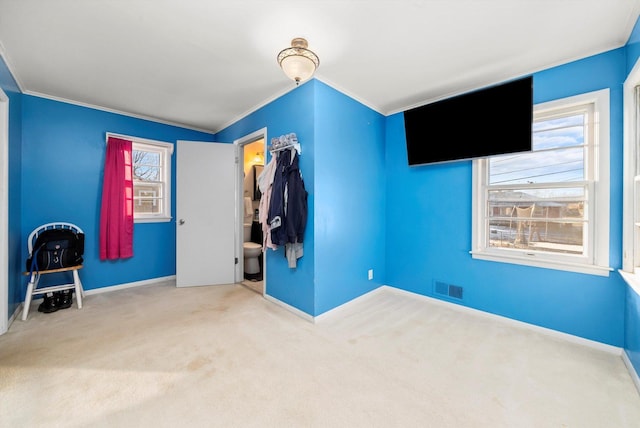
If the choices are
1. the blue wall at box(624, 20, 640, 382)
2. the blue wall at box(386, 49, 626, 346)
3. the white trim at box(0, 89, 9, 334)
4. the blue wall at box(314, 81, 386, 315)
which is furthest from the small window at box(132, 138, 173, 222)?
the blue wall at box(624, 20, 640, 382)

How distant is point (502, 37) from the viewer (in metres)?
1.91

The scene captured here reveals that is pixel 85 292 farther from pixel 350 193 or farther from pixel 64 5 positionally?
pixel 350 193

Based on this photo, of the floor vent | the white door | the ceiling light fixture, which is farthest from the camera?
the white door

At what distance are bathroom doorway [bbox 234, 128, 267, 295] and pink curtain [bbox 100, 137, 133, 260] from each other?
1395 millimetres

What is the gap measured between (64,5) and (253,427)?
275 centimetres

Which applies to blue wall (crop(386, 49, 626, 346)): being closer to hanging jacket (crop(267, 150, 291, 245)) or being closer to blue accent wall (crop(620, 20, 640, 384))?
blue accent wall (crop(620, 20, 640, 384))

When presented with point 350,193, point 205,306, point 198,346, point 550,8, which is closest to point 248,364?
point 198,346

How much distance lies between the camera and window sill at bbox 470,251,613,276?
2.04 metres

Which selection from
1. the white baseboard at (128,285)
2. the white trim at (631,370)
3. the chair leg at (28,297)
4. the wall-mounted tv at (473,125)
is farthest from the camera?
the white baseboard at (128,285)

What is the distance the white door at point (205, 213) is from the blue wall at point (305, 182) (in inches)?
36.7

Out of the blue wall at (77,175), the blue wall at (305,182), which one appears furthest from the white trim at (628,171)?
the blue wall at (77,175)

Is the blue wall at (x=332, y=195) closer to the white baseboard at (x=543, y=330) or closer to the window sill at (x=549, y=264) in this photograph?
the white baseboard at (x=543, y=330)

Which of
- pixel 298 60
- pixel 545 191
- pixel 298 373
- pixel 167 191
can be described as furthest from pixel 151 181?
pixel 545 191

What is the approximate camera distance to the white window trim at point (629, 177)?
184 cm
